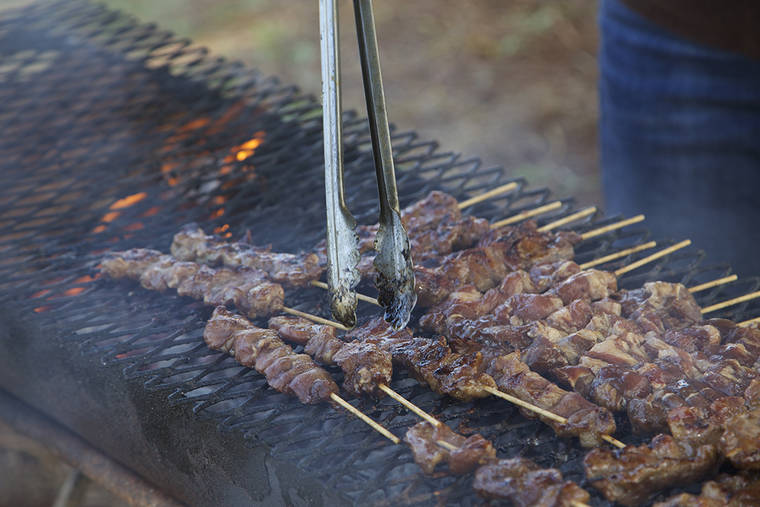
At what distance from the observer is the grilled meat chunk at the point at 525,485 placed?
7.02 ft

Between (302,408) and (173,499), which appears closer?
(302,408)

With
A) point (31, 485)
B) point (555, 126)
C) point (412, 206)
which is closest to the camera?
point (412, 206)

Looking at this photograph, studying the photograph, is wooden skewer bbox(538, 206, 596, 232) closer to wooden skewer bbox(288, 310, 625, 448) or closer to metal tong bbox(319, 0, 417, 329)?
wooden skewer bbox(288, 310, 625, 448)

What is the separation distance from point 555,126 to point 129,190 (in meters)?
7.49

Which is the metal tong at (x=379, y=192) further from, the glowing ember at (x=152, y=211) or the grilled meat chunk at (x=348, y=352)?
the glowing ember at (x=152, y=211)

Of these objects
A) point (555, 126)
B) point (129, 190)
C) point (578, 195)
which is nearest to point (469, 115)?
point (555, 126)

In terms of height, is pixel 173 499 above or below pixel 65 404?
below

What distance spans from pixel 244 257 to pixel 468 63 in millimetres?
9398

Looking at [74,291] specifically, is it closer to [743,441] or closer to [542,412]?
[542,412]

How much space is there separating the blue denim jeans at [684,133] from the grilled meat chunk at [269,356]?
2924mm

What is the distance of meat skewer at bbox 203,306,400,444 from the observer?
2.66 meters

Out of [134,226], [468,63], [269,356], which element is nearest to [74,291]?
[134,226]

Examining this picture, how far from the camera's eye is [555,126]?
10.5 metres

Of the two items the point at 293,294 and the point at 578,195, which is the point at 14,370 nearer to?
the point at 293,294
